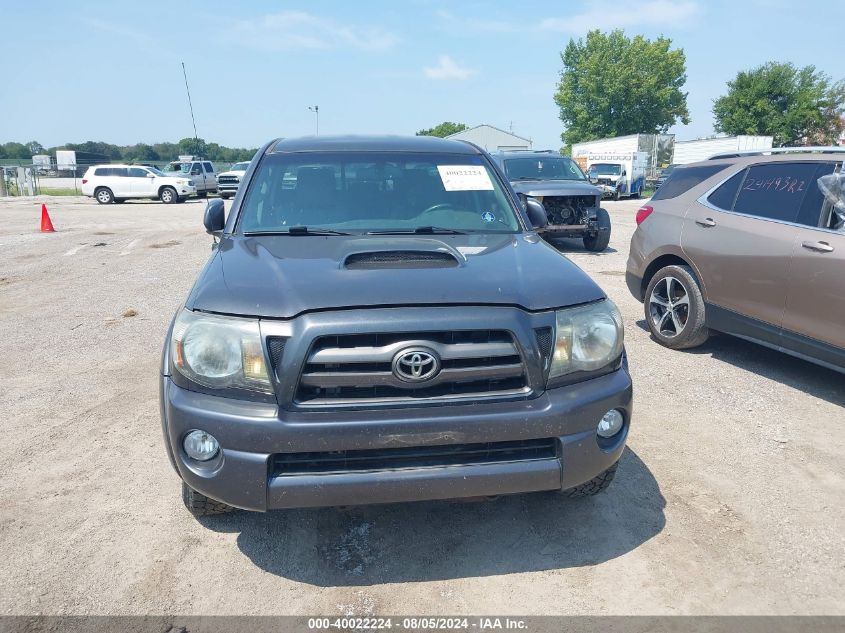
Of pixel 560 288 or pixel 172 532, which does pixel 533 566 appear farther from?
pixel 172 532

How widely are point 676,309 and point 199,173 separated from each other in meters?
28.9

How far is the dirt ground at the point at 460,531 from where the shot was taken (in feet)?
8.21

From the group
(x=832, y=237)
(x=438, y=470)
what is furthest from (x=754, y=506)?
(x=832, y=237)

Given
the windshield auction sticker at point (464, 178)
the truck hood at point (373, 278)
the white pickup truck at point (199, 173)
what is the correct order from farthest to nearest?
the white pickup truck at point (199, 173) → the windshield auction sticker at point (464, 178) → the truck hood at point (373, 278)

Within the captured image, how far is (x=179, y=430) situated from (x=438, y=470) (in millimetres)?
983

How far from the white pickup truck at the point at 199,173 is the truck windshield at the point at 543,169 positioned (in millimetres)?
20853

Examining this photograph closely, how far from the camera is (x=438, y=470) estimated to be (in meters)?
2.37

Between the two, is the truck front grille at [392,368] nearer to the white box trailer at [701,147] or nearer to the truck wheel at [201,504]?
the truck wheel at [201,504]

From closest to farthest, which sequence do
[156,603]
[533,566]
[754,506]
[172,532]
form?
[156,603], [533,566], [172,532], [754,506]

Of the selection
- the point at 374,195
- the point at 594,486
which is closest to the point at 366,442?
the point at 594,486

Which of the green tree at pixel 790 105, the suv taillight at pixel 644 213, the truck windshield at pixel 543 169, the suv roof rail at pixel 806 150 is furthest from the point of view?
the green tree at pixel 790 105

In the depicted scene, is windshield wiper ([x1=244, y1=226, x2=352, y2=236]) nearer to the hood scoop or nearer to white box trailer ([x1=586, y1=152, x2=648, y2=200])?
the hood scoop

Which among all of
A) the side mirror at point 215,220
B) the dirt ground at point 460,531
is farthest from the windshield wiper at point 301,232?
the dirt ground at point 460,531

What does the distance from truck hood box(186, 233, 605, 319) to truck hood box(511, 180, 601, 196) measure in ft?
27.7
